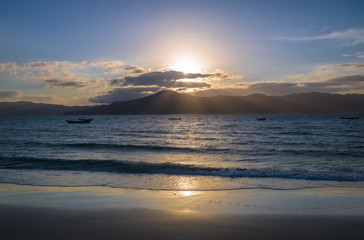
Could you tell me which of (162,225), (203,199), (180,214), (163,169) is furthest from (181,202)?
(163,169)

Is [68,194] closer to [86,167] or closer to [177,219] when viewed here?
[177,219]

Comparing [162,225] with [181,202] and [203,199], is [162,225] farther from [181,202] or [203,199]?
[203,199]

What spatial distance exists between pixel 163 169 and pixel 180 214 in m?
8.23

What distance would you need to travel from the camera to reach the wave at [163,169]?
13.8 m

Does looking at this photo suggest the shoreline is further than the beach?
Yes

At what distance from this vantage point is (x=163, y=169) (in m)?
16.0

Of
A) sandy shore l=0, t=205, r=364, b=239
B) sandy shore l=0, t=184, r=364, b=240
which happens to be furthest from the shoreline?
sandy shore l=0, t=205, r=364, b=239

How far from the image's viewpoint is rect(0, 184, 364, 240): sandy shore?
21.2ft

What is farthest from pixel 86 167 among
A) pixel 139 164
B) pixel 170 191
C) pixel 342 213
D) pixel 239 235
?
pixel 342 213

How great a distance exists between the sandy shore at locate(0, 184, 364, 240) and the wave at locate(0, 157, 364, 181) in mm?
3044

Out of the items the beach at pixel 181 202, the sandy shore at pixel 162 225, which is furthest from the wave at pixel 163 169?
the sandy shore at pixel 162 225

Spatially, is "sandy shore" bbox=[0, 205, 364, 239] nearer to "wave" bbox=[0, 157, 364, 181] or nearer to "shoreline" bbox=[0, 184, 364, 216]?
"shoreline" bbox=[0, 184, 364, 216]

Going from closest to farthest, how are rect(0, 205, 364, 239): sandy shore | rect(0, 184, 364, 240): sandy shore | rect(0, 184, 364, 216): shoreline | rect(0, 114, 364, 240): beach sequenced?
rect(0, 205, 364, 239): sandy shore < rect(0, 184, 364, 240): sandy shore < rect(0, 114, 364, 240): beach < rect(0, 184, 364, 216): shoreline

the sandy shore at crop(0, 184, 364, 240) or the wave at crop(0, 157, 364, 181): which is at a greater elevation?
the sandy shore at crop(0, 184, 364, 240)
